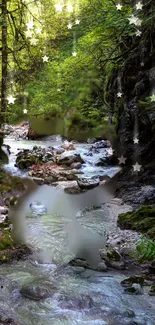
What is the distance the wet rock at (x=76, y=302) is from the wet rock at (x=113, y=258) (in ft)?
3.06

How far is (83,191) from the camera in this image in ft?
29.1

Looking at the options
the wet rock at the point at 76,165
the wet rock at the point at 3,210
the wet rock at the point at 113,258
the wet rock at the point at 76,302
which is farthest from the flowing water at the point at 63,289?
the wet rock at the point at 76,165

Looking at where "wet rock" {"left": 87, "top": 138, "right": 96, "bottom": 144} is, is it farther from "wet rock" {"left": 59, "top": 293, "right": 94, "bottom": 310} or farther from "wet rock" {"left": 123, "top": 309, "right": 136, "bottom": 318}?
"wet rock" {"left": 123, "top": 309, "right": 136, "bottom": 318}

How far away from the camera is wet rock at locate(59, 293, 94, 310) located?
3616 millimetres

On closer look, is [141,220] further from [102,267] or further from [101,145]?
[101,145]

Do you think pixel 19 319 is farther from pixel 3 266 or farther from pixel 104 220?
pixel 104 220

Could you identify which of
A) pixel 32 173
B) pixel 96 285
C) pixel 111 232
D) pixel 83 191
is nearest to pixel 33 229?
pixel 111 232

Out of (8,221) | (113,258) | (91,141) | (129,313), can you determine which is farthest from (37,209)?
(91,141)

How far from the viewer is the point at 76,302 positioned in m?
3.70

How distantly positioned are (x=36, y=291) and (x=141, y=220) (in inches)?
112

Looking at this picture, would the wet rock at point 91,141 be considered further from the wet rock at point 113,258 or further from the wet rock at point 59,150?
the wet rock at point 113,258

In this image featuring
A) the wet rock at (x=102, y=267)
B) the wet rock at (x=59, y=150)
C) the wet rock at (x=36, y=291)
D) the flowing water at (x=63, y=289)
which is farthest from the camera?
the wet rock at (x=59, y=150)

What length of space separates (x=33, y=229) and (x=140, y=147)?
4.22 m

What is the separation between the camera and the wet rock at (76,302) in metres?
3.62
